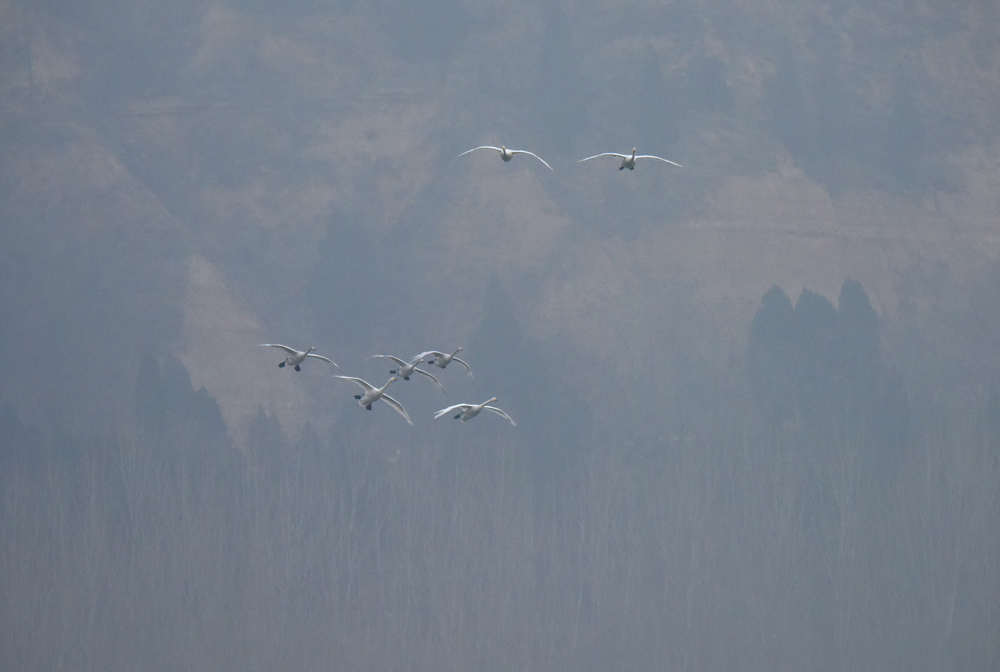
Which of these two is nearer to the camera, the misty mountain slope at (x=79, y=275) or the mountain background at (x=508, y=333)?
the mountain background at (x=508, y=333)

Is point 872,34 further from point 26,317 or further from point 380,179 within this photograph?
point 26,317

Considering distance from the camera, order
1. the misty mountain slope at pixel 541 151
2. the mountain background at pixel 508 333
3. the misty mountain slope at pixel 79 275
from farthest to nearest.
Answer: the misty mountain slope at pixel 541 151 < the misty mountain slope at pixel 79 275 < the mountain background at pixel 508 333

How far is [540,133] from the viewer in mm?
109188

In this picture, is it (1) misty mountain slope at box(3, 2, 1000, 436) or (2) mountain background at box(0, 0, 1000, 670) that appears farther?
(1) misty mountain slope at box(3, 2, 1000, 436)

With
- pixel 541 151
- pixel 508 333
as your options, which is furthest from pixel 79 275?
pixel 541 151

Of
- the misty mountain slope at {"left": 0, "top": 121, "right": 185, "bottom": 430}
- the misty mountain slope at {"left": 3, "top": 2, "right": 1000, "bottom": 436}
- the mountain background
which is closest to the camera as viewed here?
the mountain background

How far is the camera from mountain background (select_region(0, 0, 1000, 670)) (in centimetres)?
7119

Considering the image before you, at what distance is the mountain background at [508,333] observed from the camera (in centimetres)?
7119

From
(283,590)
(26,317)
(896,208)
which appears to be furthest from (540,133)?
(283,590)

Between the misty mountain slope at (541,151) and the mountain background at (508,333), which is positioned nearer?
the mountain background at (508,333)

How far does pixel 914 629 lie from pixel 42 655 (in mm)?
48644

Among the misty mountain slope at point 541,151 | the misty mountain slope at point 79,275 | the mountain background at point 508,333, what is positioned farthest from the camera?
the misty mountain slope at point 541,151

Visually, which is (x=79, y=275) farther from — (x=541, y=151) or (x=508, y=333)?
(x=541, y=151)

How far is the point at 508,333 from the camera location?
8612cm
